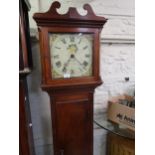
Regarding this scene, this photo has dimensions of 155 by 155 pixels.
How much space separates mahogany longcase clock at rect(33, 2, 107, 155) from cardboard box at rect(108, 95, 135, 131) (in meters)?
0.27

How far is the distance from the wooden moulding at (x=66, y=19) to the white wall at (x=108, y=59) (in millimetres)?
330

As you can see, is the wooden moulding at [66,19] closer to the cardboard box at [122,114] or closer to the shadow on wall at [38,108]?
the shadow on wall at [38,108]

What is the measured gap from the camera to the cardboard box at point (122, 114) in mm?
1174

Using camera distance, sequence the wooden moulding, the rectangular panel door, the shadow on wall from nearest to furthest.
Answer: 1. the wooden moulding
2. the rectangular panel door
3. the shadow on wall

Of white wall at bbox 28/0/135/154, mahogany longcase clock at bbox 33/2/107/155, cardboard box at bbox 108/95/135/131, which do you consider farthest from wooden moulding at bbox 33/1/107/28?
cardboard box at bbox 108/95/135/131

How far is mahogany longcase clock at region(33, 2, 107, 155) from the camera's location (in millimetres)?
959

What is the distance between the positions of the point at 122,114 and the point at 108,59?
0.48m

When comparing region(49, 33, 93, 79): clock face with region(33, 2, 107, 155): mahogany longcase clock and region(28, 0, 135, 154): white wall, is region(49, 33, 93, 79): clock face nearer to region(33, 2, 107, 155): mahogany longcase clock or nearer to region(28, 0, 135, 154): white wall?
region(33, 2, 107, 155): mahogany longcase clock

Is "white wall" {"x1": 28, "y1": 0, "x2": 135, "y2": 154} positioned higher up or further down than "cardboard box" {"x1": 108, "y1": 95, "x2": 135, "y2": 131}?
higher up

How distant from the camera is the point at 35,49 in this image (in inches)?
51.3
